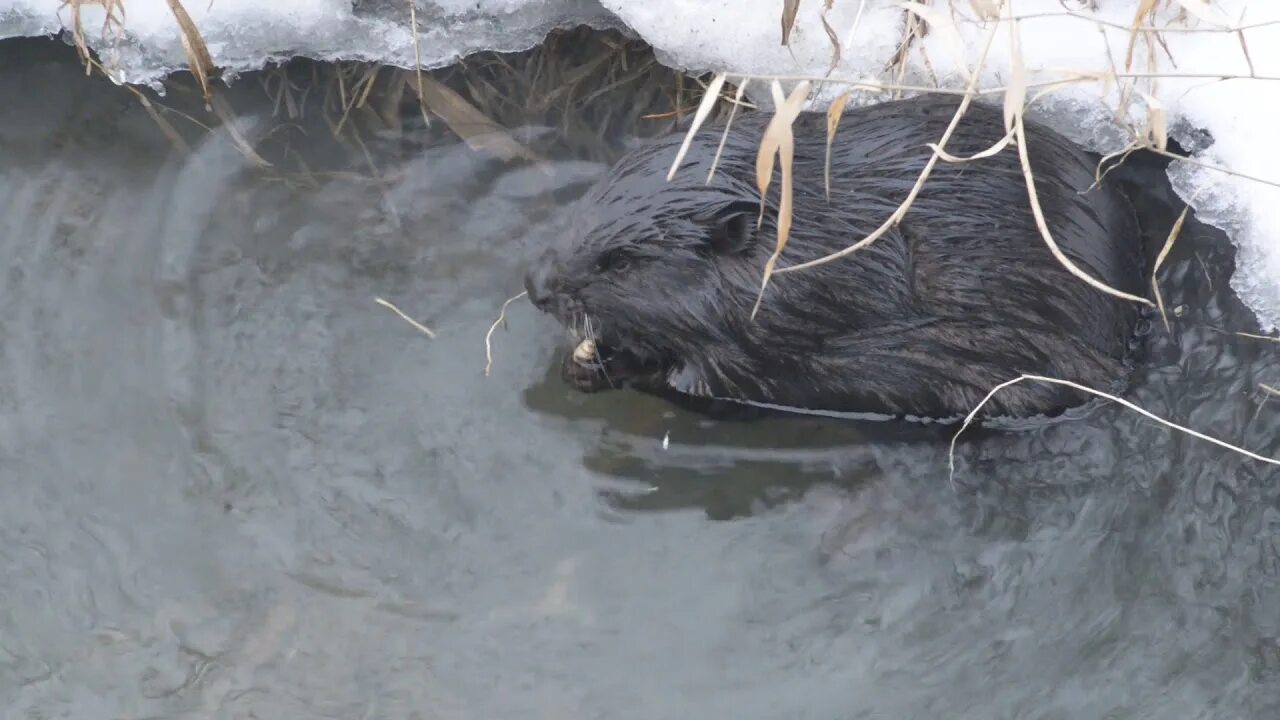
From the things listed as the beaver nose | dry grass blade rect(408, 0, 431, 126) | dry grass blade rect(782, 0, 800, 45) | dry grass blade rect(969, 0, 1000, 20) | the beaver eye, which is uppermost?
A: dry grass blade rect(969, 0, 1000, 20)

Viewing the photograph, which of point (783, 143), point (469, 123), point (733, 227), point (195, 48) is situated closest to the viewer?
point (783, 143)

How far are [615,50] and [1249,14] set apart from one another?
5.12 ft

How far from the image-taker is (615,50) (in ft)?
12.0

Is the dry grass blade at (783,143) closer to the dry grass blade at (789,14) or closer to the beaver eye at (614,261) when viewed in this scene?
the beaver eye at (614,261)

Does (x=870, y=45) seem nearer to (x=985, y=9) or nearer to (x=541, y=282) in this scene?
(x=985, y=9)

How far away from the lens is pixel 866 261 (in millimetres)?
2762

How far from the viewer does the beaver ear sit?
266 cm

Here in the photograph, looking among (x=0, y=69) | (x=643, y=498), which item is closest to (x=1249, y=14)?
(x=643, y=498)

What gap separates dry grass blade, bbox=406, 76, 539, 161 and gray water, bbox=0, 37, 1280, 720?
16 centimetres

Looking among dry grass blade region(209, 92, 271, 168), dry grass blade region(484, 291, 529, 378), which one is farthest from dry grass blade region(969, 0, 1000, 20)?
dry grass blade region(209, 92, 271, 168)

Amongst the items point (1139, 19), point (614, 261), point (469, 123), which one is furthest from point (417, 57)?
point (1139, 19)

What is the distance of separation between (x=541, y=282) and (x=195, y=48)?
1.29 meters

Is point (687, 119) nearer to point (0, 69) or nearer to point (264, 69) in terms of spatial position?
point (264, 69)

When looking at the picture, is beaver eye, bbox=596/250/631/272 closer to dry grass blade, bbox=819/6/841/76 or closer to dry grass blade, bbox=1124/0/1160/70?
dry grass blade, bbox=819/6/841/76
